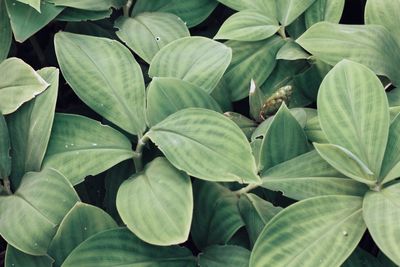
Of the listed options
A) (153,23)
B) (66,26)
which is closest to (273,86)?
(153,23)

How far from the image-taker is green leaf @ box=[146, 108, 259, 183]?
700 millimetres

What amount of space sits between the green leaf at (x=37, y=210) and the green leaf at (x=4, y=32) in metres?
0.22

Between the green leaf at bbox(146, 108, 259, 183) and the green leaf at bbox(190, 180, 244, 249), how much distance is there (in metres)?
0.07

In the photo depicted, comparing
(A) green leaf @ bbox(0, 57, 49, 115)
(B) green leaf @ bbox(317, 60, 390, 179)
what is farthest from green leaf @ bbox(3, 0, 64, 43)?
(B) green leaf @ bbox(317, 60, 390, 179)

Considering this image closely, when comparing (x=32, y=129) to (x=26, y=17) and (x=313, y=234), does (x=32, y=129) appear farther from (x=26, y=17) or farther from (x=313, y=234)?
(x=313, y=234)

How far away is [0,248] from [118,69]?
0.35 metres

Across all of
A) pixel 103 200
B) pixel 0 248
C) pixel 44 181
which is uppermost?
pixel 44 181

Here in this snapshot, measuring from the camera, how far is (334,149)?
27.5 inches

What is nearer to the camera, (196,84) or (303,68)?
(196,84)

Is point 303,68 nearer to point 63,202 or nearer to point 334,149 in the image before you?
point 334,149

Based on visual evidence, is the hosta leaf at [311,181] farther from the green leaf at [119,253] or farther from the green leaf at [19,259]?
the green leaf at [19,259]

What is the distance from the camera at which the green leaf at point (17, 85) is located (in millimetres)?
801

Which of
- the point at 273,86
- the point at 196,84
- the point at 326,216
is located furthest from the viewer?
the point at 273,86

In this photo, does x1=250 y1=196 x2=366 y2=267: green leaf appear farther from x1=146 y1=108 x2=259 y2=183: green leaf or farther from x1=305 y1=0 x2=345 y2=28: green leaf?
x1=305 y1=0 x2=345 y2=28: green leaf
